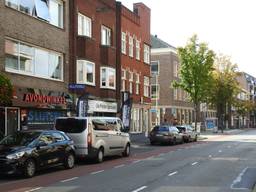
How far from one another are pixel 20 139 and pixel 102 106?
19.8 meters

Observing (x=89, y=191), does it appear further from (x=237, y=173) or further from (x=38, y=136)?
(x=237, y=173)

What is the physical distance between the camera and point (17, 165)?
54.3 feet

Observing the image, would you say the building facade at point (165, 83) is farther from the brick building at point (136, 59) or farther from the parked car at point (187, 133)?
the parked car at point (187, 133)

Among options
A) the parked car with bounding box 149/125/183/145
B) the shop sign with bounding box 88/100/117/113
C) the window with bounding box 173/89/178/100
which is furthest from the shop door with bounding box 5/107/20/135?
the window with bounding box 173/89/178/100

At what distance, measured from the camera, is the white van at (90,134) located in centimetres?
2184

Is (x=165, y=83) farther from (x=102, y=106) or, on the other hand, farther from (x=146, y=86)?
(x=102, y=106)

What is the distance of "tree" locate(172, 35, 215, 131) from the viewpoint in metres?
54.7

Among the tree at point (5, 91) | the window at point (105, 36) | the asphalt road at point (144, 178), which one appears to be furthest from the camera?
the window at point (105, 36)

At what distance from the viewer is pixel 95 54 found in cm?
3662

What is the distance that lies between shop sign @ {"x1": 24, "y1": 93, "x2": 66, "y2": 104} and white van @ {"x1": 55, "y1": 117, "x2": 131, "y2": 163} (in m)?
4.81

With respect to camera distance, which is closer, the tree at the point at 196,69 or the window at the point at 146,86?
the window at the point at 146,86

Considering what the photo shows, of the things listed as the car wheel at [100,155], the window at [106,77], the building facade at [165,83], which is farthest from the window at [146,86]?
the car wheel at [100,155]

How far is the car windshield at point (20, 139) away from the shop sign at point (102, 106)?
55.7 ft

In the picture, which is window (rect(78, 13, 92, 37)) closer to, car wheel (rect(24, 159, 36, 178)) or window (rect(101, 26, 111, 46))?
window (rect(101, 26, 111, 46))
